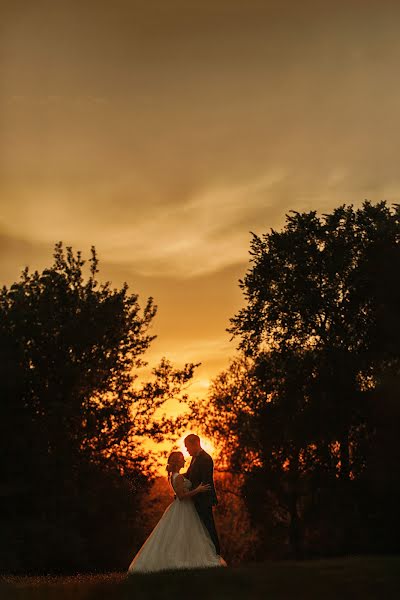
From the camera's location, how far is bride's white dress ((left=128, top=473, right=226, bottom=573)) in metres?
16.9

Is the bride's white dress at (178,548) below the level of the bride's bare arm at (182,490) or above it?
below

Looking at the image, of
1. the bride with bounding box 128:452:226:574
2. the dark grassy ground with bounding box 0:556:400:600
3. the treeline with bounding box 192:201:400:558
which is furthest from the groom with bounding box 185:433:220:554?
the treeline with bounding box 192:201:400:558

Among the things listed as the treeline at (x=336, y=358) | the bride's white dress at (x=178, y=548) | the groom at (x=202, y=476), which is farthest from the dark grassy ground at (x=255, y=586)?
the treeline at (x=336, y=358)

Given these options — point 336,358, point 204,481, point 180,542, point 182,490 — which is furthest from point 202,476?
point 336,358

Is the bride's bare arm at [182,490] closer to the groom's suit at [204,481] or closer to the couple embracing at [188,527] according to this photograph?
the couple embracing at [188,527]

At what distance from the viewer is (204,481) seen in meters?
17.4

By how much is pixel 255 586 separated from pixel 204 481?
22.6 ft

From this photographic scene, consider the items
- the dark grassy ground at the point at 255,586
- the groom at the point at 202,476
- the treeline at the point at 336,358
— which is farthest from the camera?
the treeline at the point at 336,358

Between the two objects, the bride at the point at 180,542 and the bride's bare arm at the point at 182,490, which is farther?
the bride's bare arm at the point at 182,490

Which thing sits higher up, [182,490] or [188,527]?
[182,490]

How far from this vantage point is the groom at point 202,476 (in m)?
17.3

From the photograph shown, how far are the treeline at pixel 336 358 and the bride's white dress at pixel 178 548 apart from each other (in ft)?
80.5

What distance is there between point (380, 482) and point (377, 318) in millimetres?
7971

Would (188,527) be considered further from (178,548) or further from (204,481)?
(204,481)
